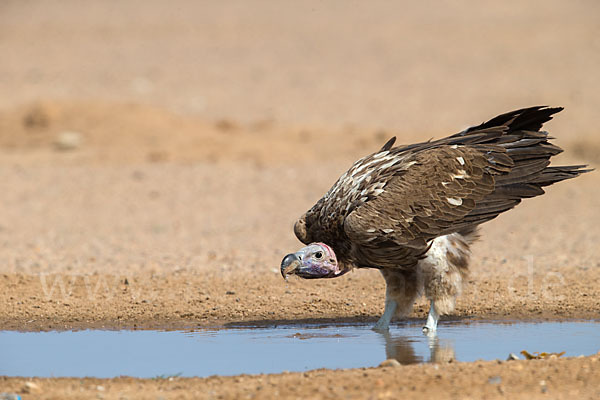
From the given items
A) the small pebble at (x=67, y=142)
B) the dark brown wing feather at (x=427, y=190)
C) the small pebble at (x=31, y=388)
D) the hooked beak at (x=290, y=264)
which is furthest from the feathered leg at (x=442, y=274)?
the small pebble at (x=67, y=142)

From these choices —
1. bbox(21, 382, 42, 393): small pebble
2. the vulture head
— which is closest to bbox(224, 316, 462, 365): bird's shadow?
the vulture head

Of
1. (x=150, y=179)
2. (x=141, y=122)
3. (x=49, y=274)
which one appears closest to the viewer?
(x=49, y=274)

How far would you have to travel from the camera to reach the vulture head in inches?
324

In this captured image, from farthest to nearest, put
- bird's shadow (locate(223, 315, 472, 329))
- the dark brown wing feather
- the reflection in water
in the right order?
bird's shadow (locate(223, 315, 472, 329)) → the dark brown wing feather → the reflection in water

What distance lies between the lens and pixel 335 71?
112ft

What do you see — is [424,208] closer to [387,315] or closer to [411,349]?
[387,315]

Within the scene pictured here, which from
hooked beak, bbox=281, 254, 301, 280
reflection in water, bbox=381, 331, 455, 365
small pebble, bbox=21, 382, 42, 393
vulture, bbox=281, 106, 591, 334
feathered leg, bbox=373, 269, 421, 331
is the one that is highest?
vulture, bbox=281, 106, 591, 334

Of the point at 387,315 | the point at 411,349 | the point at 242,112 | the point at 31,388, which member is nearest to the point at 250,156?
the point at 242,112

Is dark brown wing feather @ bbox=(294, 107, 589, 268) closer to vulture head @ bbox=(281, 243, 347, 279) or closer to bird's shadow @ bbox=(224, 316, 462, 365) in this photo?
vulture head @ bbox=(281, 243, 347, 279)

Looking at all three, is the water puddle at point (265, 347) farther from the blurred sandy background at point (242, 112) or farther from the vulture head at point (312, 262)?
the blurred sandy background at point (242, 112)

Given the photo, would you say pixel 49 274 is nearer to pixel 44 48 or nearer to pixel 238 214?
pixel 238 214

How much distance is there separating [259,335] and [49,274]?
3.68m

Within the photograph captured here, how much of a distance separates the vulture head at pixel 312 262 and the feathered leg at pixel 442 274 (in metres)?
0.79

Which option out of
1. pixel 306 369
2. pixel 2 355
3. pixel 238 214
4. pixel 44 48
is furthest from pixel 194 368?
pixel 44 48
